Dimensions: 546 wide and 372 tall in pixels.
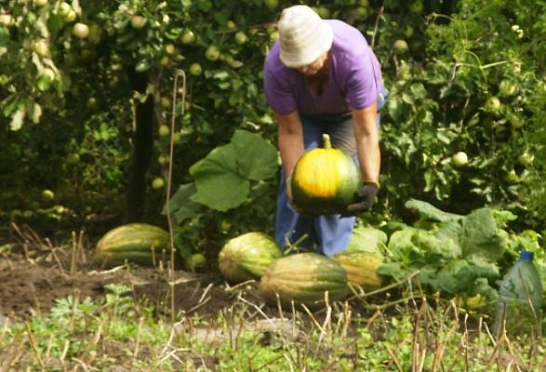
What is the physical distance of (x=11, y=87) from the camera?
7.91 meters

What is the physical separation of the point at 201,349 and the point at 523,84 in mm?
3473

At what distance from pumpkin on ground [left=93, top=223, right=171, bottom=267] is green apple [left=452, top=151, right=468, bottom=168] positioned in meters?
1.76

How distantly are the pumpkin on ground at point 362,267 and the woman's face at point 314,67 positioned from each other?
937 mm

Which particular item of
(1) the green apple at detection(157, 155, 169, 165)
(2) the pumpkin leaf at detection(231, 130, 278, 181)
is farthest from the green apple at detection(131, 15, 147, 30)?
(2) the pumpkin leaf at detection(231, 130, 278, 181)

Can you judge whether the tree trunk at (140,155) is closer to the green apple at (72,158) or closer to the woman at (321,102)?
the green apple at (72,158)

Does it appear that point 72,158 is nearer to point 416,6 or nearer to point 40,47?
point 40,47

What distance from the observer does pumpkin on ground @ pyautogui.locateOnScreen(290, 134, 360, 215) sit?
21.6ft

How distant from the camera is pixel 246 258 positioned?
22.4 ft

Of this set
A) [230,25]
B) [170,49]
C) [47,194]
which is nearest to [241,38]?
[230,25]

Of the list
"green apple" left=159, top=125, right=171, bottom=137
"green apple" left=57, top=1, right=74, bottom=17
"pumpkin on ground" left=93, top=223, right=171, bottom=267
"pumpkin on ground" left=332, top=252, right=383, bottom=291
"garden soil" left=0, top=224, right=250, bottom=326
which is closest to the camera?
"garden soil" left=0, top=224, right=250, bottom=326

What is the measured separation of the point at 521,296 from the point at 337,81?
1.48 meters

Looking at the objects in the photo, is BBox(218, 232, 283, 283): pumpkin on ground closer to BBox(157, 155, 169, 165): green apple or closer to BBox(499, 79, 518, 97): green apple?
BBox(157, 155, 169, 165): green apple

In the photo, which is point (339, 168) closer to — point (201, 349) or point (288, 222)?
point (288, 222)

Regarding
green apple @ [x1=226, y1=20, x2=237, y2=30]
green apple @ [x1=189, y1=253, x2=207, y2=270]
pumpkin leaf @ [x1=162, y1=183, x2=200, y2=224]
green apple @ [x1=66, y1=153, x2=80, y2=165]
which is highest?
green apple @ [x1=226, y1=20, x2=237, y2=30]
